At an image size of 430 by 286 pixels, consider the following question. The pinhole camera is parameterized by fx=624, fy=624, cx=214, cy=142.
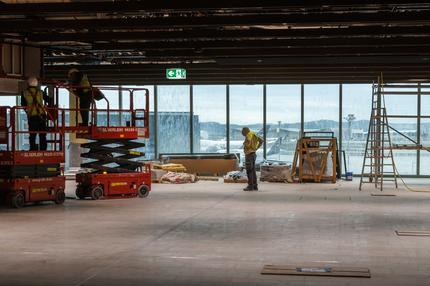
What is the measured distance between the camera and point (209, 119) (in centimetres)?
2733

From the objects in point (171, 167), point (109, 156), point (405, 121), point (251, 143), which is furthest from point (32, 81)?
point (405, 121)

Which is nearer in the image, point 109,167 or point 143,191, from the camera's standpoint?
point 109,167

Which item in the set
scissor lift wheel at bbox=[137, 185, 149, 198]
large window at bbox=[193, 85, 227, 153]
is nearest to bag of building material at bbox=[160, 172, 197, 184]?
scissor lift wheel at bbox=[137, 185, 149, 198]

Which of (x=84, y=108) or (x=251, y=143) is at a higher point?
(x=84, y=108)

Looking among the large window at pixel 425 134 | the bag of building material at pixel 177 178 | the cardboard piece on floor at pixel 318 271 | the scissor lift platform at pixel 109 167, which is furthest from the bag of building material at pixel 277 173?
the cardboard piece on floor at pixel 318 271

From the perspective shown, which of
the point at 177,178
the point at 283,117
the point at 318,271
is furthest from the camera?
the point at 283,117

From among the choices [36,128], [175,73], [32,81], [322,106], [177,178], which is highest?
[175,73]

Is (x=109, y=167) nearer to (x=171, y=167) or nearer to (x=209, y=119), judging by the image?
(x=171, y=167)

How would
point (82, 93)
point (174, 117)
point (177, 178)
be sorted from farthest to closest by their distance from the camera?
point (174, 117) < point (177, 178) < point (82, 93)

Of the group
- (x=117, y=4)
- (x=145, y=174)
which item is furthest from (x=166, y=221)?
(x=145, y=174)

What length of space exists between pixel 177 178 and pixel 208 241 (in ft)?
40.9

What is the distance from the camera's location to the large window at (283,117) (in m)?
26.7

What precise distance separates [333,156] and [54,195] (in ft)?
36.8

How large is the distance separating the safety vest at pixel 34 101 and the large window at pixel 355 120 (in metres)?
14.8
